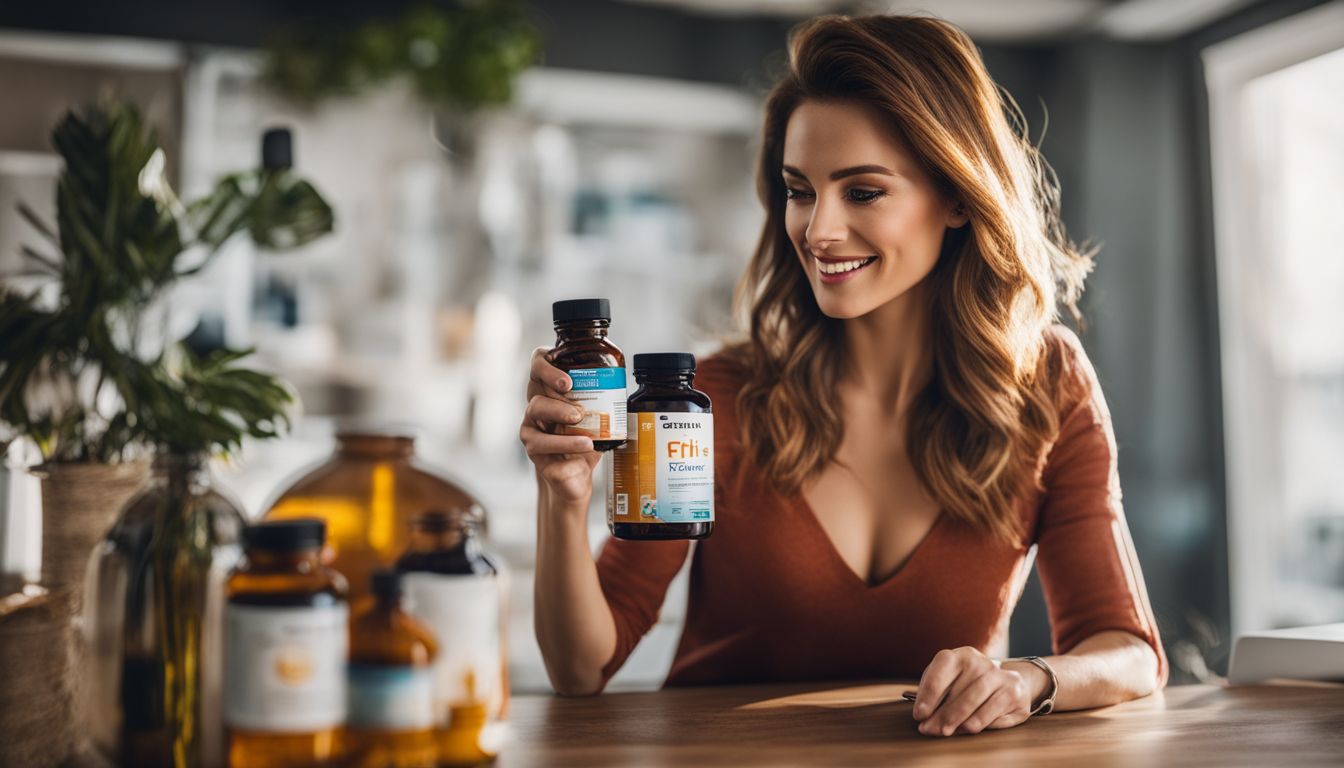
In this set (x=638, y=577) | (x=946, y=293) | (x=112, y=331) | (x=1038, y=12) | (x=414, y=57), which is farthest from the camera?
(x=1038, y=12)

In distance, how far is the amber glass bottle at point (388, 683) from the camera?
706 millimetres

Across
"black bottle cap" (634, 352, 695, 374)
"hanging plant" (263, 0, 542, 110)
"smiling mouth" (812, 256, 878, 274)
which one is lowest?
"black bottle cap" (634, 352, 695, 374)

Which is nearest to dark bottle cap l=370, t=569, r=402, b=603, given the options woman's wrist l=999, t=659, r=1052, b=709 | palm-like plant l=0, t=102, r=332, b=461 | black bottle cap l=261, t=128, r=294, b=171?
palm-like plant l=0, t=102, r=332, b=461

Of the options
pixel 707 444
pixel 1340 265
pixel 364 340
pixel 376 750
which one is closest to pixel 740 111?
pixel 364 340

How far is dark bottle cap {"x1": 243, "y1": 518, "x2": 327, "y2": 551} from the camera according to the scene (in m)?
0.69

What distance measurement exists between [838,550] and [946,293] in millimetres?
406

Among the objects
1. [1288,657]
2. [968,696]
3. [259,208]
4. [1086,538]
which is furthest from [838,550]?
[259,208]

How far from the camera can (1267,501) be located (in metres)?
3.50

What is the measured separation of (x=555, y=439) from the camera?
101 cm

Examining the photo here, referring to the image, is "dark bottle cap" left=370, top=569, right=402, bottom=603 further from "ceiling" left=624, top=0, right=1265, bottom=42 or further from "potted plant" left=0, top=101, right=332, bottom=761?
"ceiling" left=624, top=0, right=1265, bottom=42

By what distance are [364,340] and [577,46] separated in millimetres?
1327

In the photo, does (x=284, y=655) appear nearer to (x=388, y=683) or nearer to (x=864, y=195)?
(x=388, y=683)

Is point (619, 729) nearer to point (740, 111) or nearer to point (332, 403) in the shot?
point (332, 403)

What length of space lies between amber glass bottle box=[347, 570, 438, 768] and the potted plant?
455 mm
